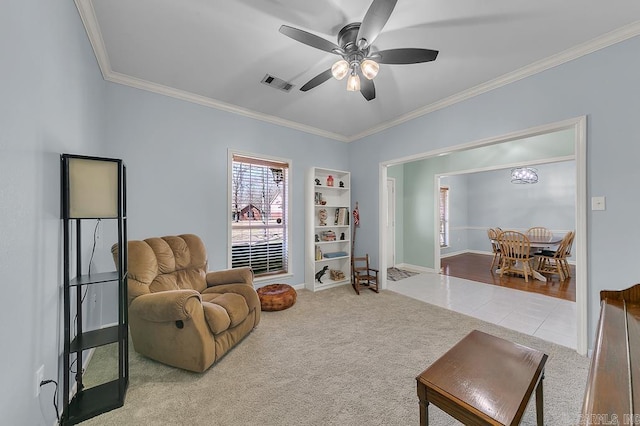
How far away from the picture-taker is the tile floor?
2.67 meters

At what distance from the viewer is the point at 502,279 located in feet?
15.5

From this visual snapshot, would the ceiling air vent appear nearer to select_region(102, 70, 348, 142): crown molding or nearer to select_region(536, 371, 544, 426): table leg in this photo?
select_region(102, 70, 348, 142): crown molding

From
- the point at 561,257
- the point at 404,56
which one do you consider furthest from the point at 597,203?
the point at 561,257

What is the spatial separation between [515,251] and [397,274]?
2287 millimetres

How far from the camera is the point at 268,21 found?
196 cm

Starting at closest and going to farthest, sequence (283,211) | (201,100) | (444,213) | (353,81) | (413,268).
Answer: (353,81)
(201,100)
(283,211)
(413,268)
(444,213)

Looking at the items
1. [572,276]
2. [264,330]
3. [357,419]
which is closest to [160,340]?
[264,330]

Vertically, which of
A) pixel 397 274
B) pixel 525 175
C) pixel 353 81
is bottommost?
pixel 397 274

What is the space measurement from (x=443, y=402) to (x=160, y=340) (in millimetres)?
2045

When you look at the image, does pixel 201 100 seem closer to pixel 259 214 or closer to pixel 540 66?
pixel 259 214

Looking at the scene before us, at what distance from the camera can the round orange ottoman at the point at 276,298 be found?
3102 millimetres

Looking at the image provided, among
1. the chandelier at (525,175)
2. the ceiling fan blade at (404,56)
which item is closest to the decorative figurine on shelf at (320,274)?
the ceiling fan blade at (404,56)

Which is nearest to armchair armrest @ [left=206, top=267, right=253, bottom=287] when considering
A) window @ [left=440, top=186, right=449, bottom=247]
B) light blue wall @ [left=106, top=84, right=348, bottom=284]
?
light blue wall @ [left=106, top=84, right=348, bottom=284]

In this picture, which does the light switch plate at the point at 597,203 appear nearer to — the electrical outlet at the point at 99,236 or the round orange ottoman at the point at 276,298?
the round orange ottoman at the point at 276,298
